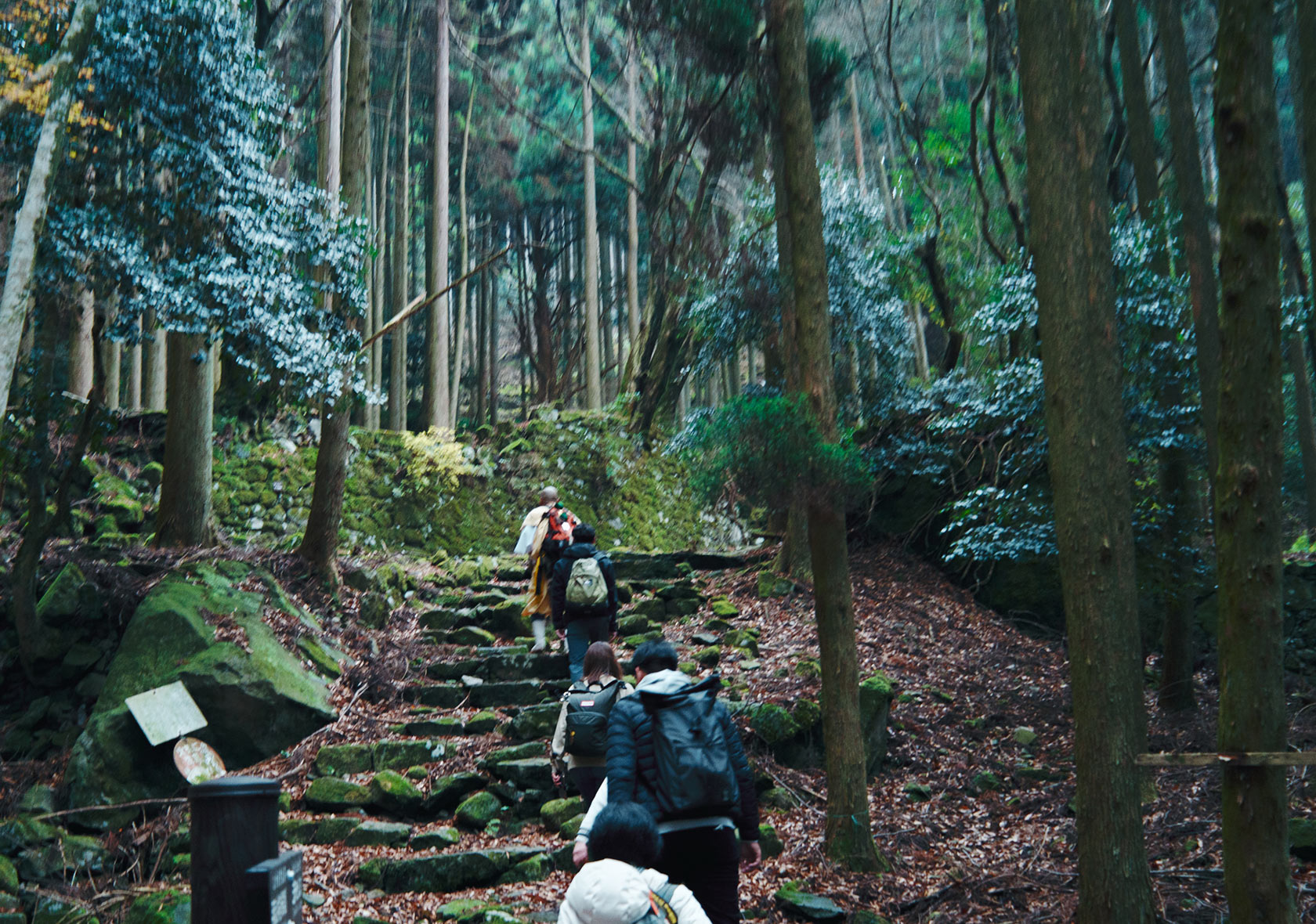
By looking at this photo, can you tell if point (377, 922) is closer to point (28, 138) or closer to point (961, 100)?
point (28, 138)

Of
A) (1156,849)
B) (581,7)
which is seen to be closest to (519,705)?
(1156,849)

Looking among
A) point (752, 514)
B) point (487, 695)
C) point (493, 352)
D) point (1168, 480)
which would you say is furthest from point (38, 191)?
Result: point (493, 352)

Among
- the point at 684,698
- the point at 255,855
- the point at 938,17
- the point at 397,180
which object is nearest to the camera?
the point at 255,855

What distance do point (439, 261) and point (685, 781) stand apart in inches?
613

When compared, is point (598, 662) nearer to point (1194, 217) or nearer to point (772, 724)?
point (772, 724)

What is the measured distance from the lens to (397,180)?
23328mm

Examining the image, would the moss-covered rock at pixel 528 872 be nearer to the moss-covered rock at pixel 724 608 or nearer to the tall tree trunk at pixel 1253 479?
the tall tree trunk at pixel 1253 479

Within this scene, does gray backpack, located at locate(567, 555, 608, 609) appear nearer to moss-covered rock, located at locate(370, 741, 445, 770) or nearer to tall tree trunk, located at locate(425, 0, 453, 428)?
moss-covered rock, located at locate(370, 741, 445, 770)

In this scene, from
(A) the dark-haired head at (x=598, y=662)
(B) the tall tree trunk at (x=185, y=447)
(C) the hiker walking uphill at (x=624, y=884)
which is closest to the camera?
(C) the hiker walking uphill at (x=624, y=884)

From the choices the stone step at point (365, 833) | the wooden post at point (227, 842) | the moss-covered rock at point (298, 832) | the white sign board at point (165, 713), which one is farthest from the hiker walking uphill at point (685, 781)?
the white sign board at point (165, 713)

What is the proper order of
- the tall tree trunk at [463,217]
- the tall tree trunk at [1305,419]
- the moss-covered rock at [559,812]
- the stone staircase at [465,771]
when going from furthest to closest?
the tall tree trunk at [463,217]
the tall tree trunk at [1305,419]
the moss-covered rock at [559,812]
the stone staircase at [465,771]

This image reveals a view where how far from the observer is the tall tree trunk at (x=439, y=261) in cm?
1745

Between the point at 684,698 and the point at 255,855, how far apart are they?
73.3 inches

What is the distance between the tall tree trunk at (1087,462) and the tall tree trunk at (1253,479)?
83 centimetres
